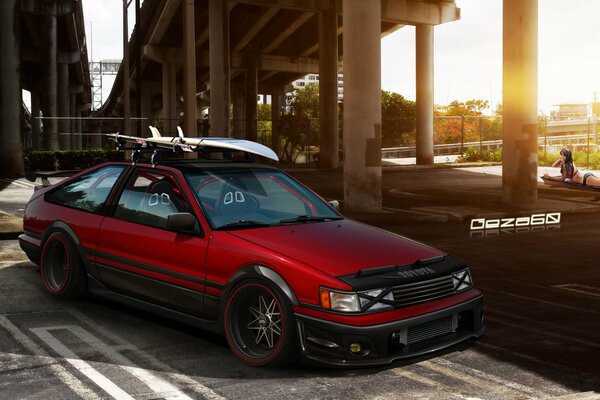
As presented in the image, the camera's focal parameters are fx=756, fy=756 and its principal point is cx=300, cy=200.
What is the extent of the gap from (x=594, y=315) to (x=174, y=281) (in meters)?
4.04

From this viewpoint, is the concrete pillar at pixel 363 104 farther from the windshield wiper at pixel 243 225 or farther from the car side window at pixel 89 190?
the windshield wiper at pixel 243 225

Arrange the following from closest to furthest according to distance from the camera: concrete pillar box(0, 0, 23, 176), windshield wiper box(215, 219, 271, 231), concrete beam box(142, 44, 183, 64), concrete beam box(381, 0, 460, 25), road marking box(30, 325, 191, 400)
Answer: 1. road marking box(30, 325, 191, 400)
2. windshield wiper box(215, 219, 271, 231)
3. concrete pillar box(0, 0, 23, 176)
4. concrete beam box(381, 0, 460, 25)
5. concrete beam box(142, 44, 183, 64)

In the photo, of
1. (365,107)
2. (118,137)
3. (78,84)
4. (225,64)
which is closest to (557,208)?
(365,107)

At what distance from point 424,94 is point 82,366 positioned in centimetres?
3977

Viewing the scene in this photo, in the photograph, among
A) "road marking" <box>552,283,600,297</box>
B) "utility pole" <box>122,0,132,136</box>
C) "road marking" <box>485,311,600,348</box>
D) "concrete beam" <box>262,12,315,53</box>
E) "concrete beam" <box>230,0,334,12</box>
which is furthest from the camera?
"concrete beam" <box>262,12,315,53</box>

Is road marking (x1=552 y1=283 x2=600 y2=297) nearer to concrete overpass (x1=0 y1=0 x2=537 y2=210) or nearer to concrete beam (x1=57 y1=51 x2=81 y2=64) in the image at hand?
concrete overpass (x1=0 y1=0 x2=537 y2=210)

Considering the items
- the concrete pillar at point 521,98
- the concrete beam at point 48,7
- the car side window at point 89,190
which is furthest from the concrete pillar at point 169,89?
the car side window at point 89,190

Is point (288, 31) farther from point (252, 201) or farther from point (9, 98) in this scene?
point (252, 201)

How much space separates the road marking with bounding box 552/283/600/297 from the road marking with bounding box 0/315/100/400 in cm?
561

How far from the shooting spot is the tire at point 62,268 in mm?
7387

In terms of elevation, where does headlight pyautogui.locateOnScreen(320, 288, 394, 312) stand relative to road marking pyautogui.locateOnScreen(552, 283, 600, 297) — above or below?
above

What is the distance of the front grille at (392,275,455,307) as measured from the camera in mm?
5277

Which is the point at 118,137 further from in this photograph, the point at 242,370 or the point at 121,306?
the point at 242,370

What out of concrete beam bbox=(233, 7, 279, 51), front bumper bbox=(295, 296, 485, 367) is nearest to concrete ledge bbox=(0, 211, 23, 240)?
front bumper bbox=(295, 296, 485, 367)
